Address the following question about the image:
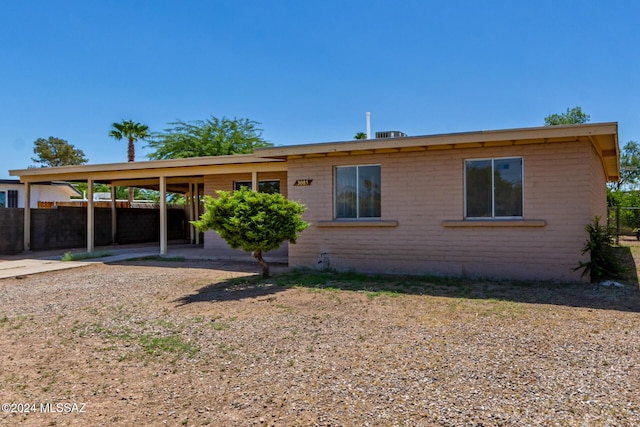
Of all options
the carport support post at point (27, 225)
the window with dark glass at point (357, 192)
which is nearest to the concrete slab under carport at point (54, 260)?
the carport support post at point (27, 225)

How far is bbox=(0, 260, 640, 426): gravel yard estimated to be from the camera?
131 inches

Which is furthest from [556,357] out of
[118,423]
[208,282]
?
[208,282]

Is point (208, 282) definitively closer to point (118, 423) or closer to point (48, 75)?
point (118, 423)

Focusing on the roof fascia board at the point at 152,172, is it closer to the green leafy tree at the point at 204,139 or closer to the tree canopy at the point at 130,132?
the green leafy tree at the point at 204,139

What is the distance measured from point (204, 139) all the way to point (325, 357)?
28284mm

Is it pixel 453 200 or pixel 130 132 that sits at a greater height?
pixel 130 132

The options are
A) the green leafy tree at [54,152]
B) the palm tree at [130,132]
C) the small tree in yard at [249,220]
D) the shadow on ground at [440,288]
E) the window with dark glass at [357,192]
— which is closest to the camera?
the shadow on ground at [440,288]

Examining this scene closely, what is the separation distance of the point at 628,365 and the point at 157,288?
7.40 m

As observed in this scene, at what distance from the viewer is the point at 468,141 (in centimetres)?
859

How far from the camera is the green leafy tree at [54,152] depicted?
43281mm

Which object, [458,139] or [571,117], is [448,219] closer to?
[458,139]

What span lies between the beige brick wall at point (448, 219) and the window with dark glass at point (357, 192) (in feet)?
0.60

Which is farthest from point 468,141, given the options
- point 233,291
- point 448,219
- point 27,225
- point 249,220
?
point 27,225

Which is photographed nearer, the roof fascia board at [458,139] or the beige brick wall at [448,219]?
the roof fascia board at [458,139]
